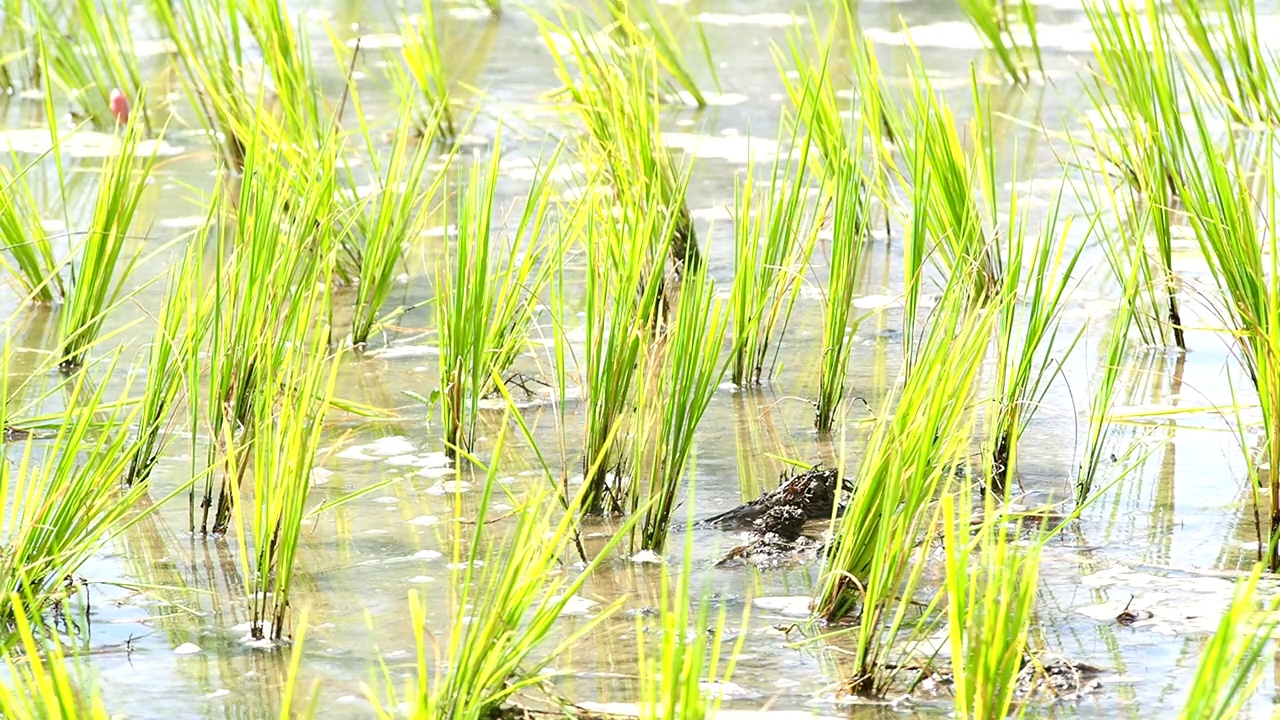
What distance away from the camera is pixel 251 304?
2.45m

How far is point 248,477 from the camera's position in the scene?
2.68 m

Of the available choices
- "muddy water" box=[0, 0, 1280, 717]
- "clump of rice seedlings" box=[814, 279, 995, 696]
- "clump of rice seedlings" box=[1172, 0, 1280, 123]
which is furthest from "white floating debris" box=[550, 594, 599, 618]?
"clump of rice seedlings" box=[1172, 0, 1280, 123]

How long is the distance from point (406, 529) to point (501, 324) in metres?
0.43

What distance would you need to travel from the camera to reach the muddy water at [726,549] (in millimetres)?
1939

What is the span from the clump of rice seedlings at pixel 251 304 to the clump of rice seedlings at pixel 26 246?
663 millimetres

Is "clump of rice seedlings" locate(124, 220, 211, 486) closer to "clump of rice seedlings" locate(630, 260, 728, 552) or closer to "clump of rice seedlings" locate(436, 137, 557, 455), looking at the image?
"clump of rice seedlings" locate(436, 137, 557, 455)

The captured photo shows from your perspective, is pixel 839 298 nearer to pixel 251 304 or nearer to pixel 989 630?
pixel 251 304

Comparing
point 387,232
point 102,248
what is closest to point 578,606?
point 387,232

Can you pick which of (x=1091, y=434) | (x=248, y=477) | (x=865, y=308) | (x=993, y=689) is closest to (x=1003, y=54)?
(x=865, y=308)

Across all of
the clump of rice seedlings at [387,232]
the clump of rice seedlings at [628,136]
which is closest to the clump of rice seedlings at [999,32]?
the clump of rice seedlings at [628,136]

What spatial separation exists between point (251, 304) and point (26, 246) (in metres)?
1.18

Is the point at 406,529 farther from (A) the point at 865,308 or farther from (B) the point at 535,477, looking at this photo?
(A) the point at 865,308

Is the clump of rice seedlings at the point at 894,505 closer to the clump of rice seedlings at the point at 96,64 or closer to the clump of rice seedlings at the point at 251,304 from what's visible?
the clump of rice seedlings at the point at 251,304

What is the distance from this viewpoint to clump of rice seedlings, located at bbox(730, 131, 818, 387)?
104 inches
